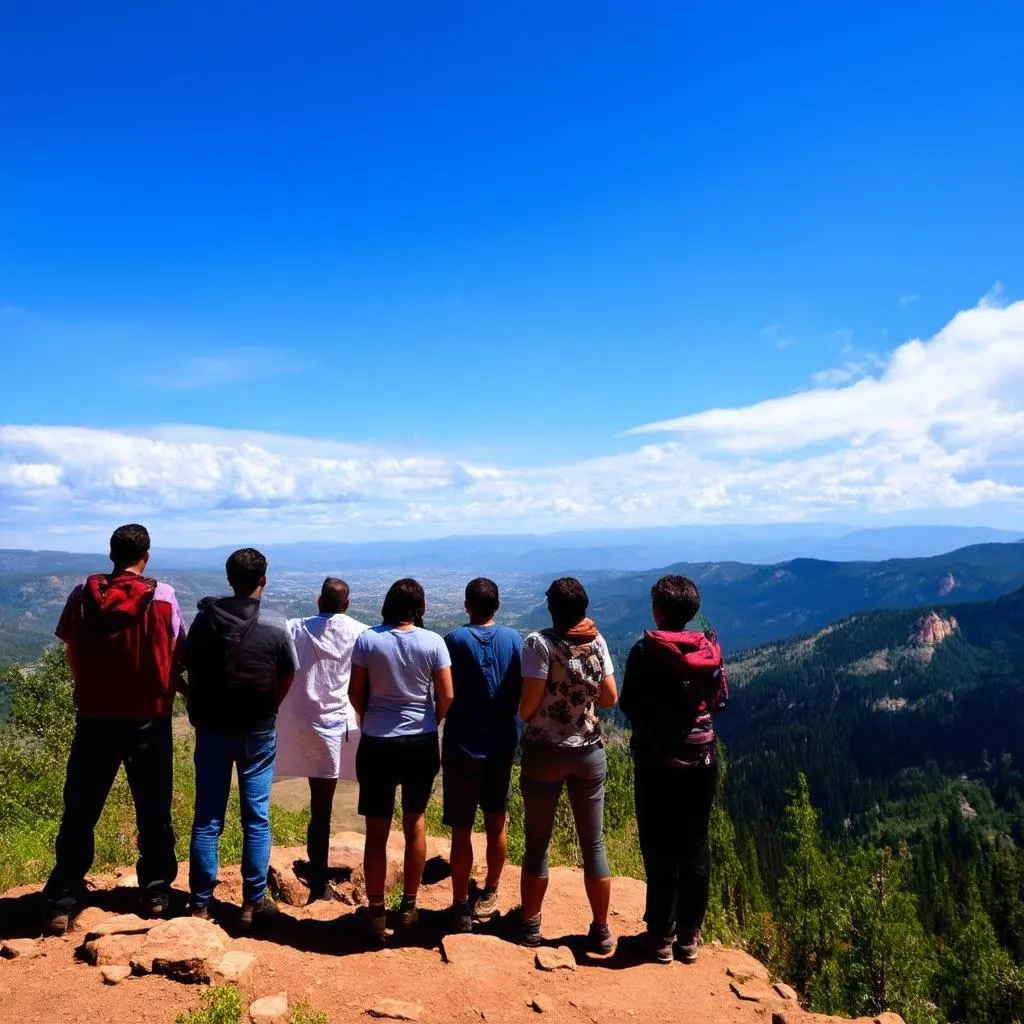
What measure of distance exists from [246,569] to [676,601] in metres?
4.08

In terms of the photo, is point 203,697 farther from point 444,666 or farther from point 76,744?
point 444,666

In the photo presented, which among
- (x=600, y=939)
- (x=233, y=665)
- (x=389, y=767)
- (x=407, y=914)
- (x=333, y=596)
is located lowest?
(x=600, y=939)

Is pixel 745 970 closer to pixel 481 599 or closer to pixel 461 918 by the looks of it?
pixel 461 918

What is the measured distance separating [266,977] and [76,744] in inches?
109

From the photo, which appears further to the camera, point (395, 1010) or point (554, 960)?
point (554, 960)

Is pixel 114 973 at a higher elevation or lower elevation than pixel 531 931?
higher

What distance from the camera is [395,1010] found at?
506 centimetres

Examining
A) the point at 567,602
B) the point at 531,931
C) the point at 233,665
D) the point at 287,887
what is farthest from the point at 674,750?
the point at 287,887

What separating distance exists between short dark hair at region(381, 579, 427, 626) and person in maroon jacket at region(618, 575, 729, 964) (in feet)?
6.94

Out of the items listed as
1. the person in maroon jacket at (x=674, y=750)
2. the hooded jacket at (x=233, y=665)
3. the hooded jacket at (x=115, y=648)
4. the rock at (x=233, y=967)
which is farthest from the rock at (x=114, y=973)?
the person in maroon jacket at (x=674, y=750)

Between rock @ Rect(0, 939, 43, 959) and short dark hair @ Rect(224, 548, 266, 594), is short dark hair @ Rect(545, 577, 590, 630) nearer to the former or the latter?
short dark hair @ Rect(224, 548, 266, 594)

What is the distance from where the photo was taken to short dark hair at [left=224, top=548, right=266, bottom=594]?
6.27m

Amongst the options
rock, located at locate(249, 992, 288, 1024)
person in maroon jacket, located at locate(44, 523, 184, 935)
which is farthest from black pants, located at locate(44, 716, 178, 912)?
rock, located at locate(249, 992, 288, 1024)

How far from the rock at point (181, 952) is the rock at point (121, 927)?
0.82 feet
